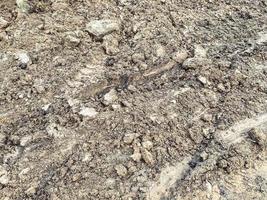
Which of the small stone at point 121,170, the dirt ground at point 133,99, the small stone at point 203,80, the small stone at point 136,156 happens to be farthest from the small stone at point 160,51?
the small stone at point 121,170

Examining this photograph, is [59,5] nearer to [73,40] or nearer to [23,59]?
[73,40]

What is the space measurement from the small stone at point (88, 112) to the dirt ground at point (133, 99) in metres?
0.01

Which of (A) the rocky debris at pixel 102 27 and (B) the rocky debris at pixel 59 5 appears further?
(B) the rocky debris at pixel 59 5

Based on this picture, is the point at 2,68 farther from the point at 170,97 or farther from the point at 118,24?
the point at 170,97

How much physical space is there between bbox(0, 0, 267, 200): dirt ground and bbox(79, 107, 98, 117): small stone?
1 cm

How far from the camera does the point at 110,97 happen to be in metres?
3.76

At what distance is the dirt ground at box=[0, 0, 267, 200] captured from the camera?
3279 millimetres

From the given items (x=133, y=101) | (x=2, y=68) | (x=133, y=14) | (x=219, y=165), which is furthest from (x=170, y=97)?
(x=2, y=68)

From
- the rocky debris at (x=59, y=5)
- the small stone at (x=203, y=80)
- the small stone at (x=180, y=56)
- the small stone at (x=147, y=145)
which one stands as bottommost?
the small stone at (x=147, y=145)

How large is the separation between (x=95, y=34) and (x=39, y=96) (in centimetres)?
86

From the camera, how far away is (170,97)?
3818 mm

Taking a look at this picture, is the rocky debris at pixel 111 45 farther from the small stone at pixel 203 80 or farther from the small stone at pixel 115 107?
the small stone at pixel 203 80

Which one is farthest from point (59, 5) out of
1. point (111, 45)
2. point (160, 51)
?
point (160, 51)

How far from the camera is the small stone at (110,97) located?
12.2 ft
